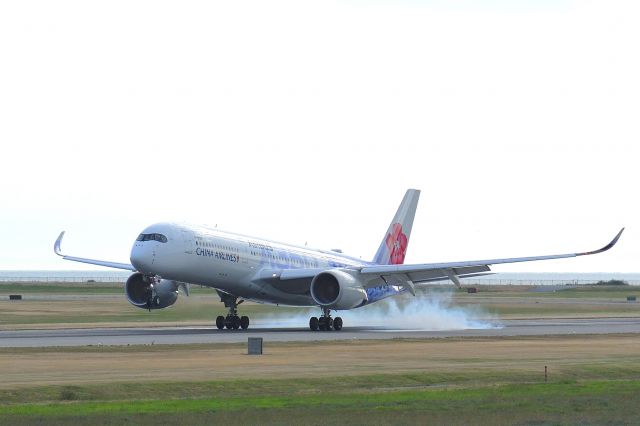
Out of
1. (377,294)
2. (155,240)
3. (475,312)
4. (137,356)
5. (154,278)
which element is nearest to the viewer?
(137,356)

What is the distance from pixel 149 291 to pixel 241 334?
29.6ft

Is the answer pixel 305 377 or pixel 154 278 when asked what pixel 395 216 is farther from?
pixel 305 377

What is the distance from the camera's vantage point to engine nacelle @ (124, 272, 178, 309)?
64.4 m

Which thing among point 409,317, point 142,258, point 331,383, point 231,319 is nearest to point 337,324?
point 231,319

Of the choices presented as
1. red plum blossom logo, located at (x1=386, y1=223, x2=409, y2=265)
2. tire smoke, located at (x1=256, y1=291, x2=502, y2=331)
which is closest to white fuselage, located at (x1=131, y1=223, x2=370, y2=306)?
tire smoke, located at (x1=256, y1=291, x2=502, y2=331)

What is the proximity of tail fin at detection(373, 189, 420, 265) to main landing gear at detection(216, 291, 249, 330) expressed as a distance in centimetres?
1381

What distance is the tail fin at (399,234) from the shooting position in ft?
250

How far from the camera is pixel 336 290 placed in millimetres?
62906

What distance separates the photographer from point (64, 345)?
1826 inches

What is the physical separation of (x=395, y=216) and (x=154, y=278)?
19.5 metres

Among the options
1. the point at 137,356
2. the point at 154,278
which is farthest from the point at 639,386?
the point at 154,278

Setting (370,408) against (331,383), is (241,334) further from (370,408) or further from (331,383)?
(370,408)

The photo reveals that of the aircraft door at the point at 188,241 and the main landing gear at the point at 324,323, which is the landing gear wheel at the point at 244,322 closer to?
the main landing gear at the point at 324,323

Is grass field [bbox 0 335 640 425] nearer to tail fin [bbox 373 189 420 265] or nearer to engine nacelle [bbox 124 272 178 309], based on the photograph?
engine nacelle [bbox 124 272 178 309]
